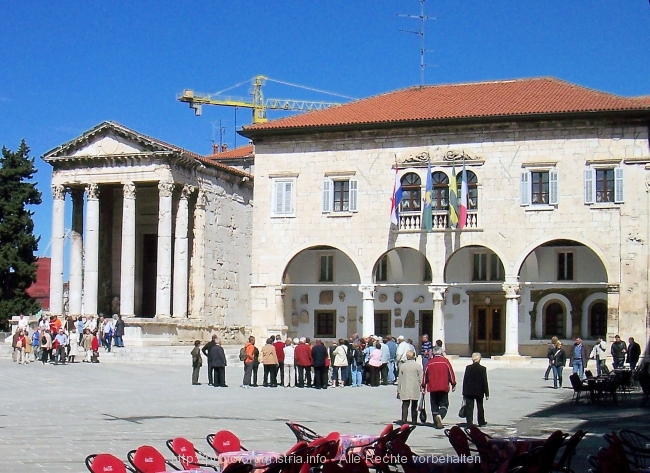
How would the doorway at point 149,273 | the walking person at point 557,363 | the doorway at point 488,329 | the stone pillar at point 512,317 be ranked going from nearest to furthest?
the walking person at point 557,363 → the stone pillar at point 512,317 → the doorway at point 488,329 → the doorway at point 149,273

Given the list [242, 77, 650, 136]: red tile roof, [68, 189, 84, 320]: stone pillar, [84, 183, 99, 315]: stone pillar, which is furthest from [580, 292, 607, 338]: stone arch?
[68, 189, 84, 320]: stone pillar

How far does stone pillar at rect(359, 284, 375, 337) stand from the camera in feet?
126

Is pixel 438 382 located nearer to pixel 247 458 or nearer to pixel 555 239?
pixel 247 458

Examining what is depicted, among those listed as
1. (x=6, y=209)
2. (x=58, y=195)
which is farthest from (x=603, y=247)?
(x=6, y=209)

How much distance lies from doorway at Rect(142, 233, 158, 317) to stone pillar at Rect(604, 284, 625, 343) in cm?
2184

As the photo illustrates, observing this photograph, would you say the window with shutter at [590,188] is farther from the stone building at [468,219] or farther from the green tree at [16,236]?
the green tree at [16,236]

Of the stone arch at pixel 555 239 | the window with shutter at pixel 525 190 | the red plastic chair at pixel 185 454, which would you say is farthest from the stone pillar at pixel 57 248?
the red plastic chair at pixel 185 454

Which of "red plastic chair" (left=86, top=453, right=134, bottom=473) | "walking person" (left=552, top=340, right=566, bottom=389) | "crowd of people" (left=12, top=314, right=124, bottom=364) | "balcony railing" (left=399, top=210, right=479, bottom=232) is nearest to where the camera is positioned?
"red plastic chair" (left=86, top=453, right=134, bottom=473)

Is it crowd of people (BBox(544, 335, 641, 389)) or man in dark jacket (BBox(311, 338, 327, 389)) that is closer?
man in dark jacket (BBox(311, 338, 327, 389))

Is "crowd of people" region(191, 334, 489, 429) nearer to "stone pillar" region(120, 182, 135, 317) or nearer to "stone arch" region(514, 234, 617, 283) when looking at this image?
"stone arch" region(514, 234, 617, 283)

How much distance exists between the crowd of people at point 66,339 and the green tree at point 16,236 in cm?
1032

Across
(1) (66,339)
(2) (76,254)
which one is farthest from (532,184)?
(2) (76,254)

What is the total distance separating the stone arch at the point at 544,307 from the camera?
3907cm

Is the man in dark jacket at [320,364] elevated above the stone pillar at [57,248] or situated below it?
below
